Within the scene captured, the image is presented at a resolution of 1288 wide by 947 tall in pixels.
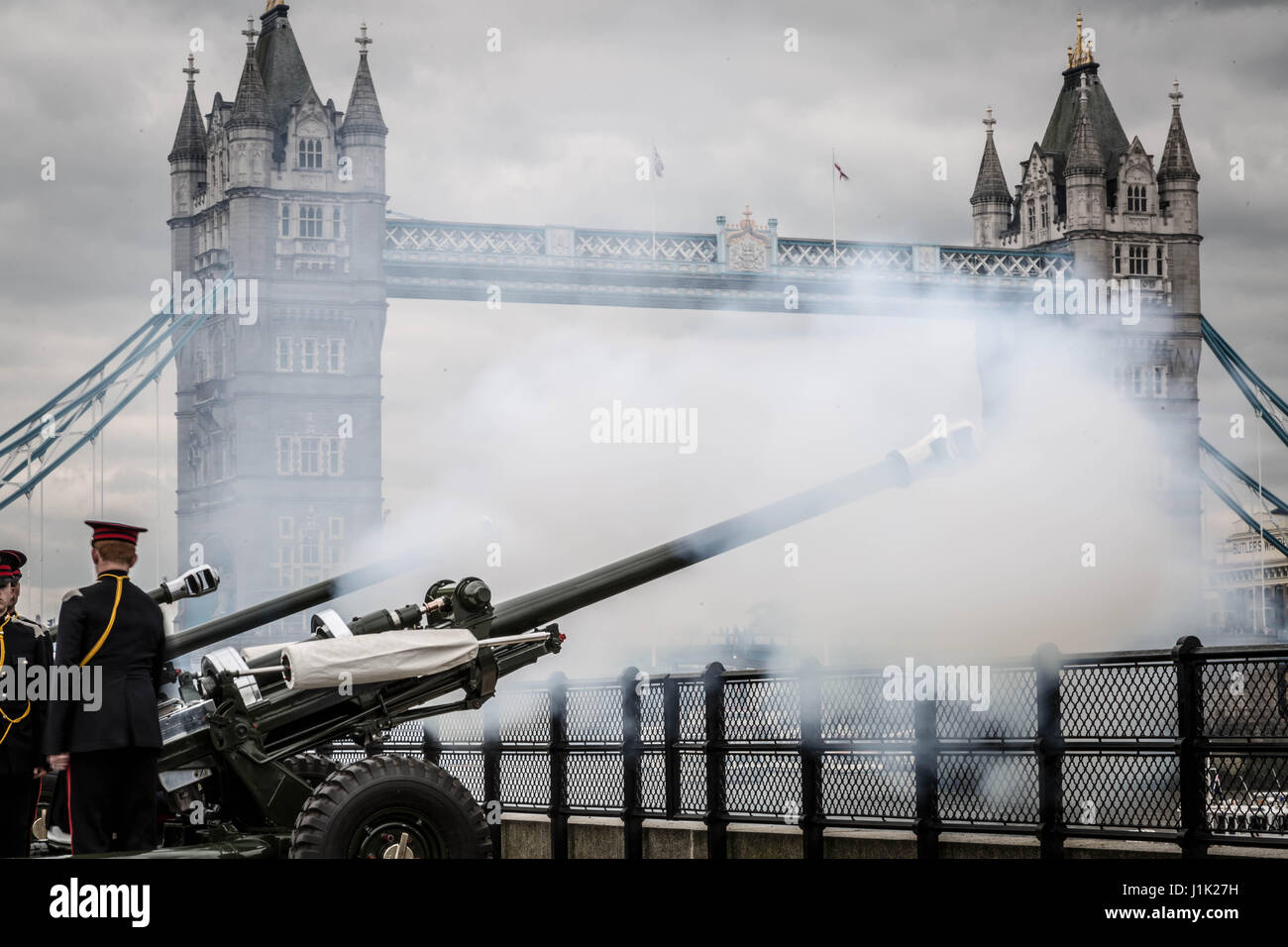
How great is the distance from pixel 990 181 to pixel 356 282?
29.0 m

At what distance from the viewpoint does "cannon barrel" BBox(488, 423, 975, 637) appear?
32.8 ft

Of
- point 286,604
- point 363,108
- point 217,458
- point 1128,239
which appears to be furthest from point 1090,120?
point 286,604

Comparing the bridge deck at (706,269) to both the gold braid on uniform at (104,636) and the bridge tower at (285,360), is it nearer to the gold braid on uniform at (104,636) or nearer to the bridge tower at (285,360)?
the bridge tower at (285,360)

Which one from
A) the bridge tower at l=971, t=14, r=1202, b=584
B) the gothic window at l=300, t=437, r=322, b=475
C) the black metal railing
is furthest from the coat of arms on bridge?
the black metal railing

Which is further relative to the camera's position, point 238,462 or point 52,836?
point 238,462

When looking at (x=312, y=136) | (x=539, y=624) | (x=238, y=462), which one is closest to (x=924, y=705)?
(x=539, y=624)

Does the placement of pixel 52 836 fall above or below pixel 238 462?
below

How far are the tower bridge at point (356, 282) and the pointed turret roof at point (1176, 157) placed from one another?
3.12 metres

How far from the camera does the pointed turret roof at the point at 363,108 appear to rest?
2495 inches

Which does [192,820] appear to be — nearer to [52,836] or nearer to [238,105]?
[52,836]

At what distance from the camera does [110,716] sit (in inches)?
343

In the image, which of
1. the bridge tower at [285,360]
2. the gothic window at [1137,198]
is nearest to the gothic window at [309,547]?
the bridge tower at [285,360]

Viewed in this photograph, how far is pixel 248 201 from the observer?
200 ft

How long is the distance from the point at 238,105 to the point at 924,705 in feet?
187
